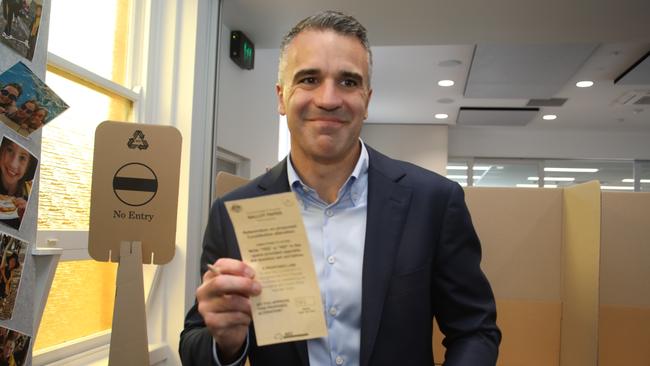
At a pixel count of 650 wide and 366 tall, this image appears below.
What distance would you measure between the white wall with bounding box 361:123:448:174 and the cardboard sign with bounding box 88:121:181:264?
645cm

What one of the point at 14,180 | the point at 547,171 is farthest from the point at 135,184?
the point at 547,171

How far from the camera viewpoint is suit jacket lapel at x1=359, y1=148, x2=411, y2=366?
97 cm

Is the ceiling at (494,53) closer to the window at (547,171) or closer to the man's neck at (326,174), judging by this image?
the window at (547,171)

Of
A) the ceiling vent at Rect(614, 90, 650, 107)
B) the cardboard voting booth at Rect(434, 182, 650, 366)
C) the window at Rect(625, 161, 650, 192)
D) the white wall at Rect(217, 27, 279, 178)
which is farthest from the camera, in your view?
the window at Rect(625, 161, 650, 192)

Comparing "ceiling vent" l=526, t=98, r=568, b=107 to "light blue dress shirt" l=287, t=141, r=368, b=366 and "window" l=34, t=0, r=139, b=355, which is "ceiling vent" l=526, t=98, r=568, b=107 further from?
"light blue dress shirt" l=287, t=141, r=368, b=366

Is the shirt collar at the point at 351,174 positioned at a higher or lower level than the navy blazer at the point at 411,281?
higher

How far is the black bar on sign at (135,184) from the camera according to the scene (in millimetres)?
1268

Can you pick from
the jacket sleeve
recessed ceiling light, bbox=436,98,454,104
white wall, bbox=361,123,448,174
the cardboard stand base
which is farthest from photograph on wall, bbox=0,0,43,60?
white wall, bbox=361,123,448,174

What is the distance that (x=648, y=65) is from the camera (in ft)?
15.3

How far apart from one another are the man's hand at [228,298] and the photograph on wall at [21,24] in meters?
0.72

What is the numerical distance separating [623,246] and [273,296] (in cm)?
142

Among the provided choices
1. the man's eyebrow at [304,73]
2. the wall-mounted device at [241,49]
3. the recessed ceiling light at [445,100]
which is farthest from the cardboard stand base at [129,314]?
the recessed ceiling light at [445,100]

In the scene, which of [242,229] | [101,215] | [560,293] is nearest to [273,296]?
[242,229]

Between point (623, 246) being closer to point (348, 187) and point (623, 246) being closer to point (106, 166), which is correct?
point (348, 187)
